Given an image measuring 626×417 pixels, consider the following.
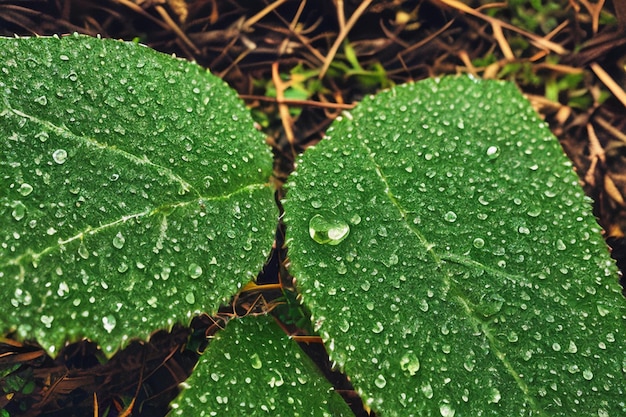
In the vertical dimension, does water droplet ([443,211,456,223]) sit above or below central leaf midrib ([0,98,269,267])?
below

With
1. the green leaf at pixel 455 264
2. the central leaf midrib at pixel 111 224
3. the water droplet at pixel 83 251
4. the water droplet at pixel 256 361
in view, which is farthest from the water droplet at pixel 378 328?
the water droplet at pixel 83 251

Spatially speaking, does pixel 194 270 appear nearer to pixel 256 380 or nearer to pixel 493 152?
pixel 256 380

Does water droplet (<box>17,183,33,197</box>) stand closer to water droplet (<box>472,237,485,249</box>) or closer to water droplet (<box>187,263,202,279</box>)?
water droplet (<box>187,263,202,279</box>)

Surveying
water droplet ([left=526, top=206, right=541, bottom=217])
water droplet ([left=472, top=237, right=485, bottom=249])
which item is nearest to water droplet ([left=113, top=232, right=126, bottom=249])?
water droplet ([left=472, top=237, right=485, bottom=249])

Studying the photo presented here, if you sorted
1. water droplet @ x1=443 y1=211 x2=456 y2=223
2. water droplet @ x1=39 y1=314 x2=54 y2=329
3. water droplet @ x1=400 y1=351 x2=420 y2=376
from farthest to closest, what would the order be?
water droplet @ x1=443 y1=211 x2=456 y2=223 < water droplet @ x1=400 y1=351 x2=420 y2=376 < water droplet @ x1=39 y1=314 x2=54 y2=329

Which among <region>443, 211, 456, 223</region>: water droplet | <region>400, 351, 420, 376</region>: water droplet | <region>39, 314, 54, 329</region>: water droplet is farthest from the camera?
<region>443, 211, 456, 223</region>: water droplet

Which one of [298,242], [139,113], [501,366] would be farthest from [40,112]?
[501,366]

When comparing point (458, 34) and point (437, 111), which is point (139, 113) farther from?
point (458, 34)
